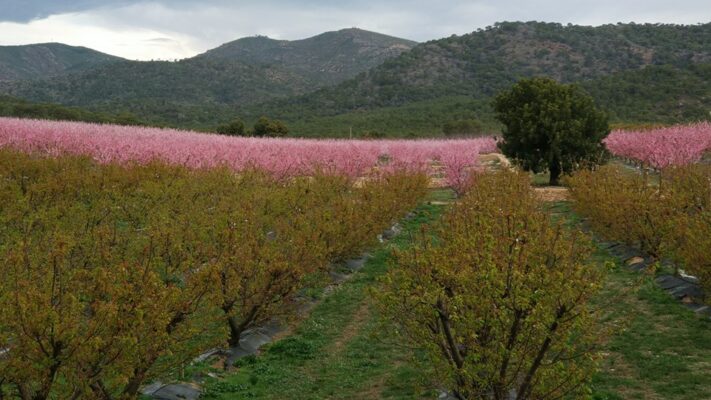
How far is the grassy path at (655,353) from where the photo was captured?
8.52 meters

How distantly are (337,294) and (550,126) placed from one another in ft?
67.6

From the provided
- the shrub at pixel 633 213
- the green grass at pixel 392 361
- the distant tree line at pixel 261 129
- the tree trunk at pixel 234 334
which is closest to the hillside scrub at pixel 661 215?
the shrub at pixel 633 213

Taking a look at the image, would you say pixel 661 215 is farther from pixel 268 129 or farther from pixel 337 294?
pixel 268 129

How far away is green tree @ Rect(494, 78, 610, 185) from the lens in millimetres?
31703

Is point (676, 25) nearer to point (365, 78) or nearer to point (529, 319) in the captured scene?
point (365, 78)

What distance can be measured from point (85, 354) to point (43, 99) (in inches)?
5527

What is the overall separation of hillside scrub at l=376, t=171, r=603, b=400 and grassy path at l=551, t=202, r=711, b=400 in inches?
32.5

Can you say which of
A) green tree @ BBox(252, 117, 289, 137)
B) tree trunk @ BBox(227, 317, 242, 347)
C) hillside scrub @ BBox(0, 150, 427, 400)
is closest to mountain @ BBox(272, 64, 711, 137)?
green tree @ BBox(252, 117, 289, 137)

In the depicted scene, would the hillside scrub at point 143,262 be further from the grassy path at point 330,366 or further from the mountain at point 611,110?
the mountain at point 611,110

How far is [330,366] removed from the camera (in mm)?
10305

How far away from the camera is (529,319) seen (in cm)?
583

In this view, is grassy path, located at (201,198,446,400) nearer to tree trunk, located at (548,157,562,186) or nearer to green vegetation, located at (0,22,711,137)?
tree trunk, located at (548,157,562,186)

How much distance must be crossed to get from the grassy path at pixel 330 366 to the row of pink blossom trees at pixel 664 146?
21132 millimetres

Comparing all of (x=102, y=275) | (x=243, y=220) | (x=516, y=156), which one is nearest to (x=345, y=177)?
(x=516, y=156)
